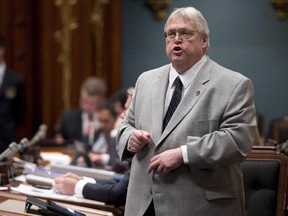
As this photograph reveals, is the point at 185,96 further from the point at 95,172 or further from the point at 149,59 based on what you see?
the point at 149,59

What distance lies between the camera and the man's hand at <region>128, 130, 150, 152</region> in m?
2.62

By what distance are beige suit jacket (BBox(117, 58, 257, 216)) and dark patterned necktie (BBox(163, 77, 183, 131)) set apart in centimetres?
3

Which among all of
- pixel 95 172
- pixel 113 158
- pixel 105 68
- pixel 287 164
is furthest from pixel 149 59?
pixel 287 164

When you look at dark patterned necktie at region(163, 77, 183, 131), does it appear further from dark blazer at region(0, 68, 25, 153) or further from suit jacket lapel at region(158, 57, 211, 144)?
dark blazer at region(0, 68, 25, 153)

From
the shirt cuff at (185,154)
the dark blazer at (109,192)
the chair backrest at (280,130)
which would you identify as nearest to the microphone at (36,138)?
the dark blazer at (109,192)

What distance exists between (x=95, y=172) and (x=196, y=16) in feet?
4.61

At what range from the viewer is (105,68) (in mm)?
7445

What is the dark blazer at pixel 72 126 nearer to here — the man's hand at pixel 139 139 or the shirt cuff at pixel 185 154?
the man's hand at pixel 139 139

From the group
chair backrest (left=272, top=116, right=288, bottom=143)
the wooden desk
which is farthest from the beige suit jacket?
chair backrest (left=272, top=116, right=288, bottom=143)

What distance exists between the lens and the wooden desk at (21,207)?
2.77 meters

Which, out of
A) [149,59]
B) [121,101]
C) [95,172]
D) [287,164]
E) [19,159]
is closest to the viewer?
[287,164]

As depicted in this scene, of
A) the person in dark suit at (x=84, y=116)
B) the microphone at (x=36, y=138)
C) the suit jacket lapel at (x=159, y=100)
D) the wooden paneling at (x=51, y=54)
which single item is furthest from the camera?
the wooden paneling at (x=51, y=54)

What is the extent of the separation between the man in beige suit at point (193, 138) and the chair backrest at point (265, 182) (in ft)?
1.32

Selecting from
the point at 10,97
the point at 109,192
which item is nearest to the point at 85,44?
the point at 10,97
